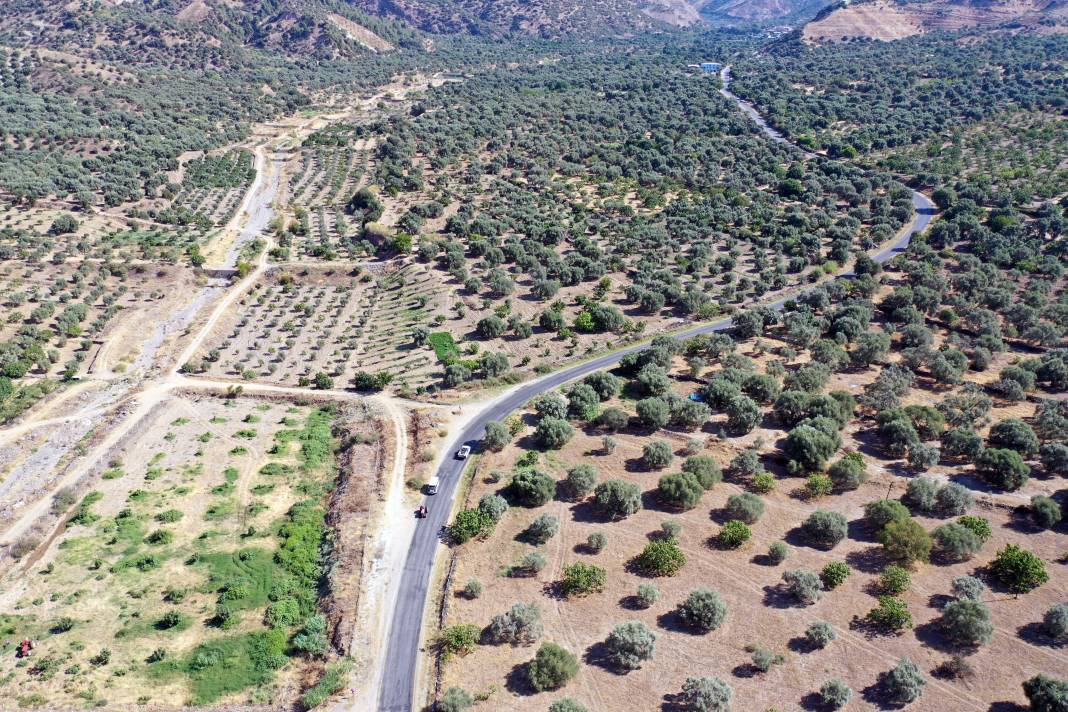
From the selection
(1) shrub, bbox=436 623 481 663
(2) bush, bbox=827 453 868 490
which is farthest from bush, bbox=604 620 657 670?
(2) bush, bbox=827 453 868 490

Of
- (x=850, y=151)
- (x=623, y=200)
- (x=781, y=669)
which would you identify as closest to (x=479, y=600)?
(x=781, y=669)

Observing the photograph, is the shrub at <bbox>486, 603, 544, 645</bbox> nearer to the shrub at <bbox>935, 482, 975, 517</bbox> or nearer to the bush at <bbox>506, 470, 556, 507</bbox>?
the bush at <bbox>506, 470, 556, 507</bbox>

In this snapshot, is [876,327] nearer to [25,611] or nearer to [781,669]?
[781,669]

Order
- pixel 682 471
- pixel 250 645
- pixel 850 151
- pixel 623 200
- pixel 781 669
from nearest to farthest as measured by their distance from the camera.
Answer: pixel 781 669 < pixel 250 645 < pixel 682 471 < pixel 623 200 < pixel 850 151

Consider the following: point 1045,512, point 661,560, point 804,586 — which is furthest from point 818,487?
point 661,560

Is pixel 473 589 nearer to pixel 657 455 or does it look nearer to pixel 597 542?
pixel 597 542

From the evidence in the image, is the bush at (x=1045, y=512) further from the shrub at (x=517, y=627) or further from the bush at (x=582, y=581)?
the shrub at (x=517, y=627)

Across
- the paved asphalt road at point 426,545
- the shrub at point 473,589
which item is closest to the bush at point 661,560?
the shrub at point 473,589
